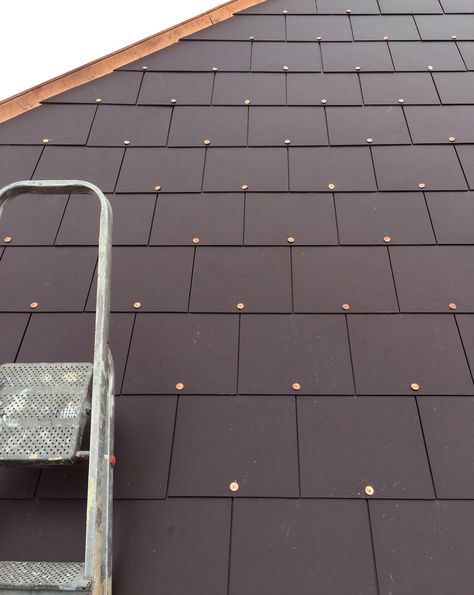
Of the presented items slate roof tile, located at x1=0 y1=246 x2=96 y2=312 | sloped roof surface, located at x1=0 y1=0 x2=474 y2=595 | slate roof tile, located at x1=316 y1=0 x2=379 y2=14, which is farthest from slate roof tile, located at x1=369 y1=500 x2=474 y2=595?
slate roof tile, located at x1=316 y1=0 x2=379 y2=14

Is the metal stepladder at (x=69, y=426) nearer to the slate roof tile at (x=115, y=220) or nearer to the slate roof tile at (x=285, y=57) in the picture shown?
the slate roof tile at (x=115, y=220)

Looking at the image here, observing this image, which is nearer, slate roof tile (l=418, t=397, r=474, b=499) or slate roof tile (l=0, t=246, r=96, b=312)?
slate roof tile (l=418, t=397, r=474, b=499)

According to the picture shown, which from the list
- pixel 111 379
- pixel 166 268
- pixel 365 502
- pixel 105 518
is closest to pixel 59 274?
pixel 166 268

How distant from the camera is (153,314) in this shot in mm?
2033

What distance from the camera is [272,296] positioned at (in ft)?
6.75

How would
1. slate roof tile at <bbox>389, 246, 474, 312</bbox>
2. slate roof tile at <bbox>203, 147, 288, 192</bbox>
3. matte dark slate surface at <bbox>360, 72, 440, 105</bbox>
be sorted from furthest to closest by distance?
matte dark slate surface at <bbox>360, 72, 440, 105</bbox> < slate roof tile at <bbox>203, 147, 288, 192</bbox> < slate roof tile at <bbox>389, 246, 474, 312</bbox>

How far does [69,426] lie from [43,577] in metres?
0.41

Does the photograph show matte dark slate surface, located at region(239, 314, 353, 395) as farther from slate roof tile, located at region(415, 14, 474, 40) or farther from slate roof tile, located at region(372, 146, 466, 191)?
slate roof tile, located at region(415, 14, 474, 40)

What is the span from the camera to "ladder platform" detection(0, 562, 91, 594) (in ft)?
4.15

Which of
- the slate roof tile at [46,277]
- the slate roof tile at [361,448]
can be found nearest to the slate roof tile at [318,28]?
the slate roof tile at [46,277]

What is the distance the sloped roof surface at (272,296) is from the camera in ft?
5.09

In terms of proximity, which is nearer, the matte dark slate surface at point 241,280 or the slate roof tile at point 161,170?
the matte dark slate surface at point 241,280

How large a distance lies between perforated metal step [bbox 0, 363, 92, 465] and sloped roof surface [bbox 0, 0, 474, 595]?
0.16 m

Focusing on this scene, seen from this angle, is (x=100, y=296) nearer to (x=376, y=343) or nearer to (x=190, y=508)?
(x=190, y=508)
